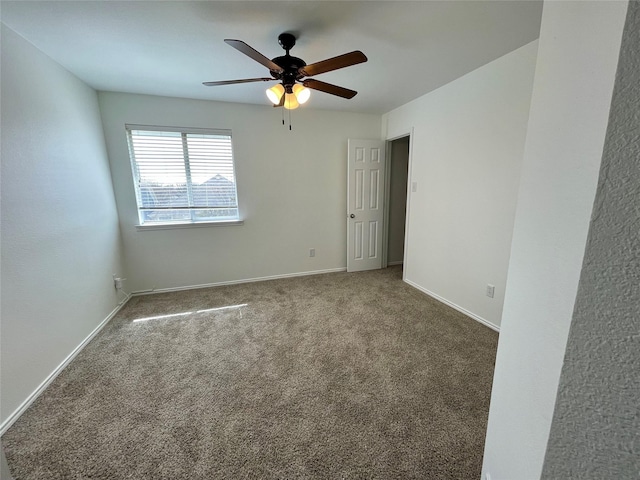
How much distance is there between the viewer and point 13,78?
1.64 metres

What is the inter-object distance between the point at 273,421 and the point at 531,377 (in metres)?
1.33

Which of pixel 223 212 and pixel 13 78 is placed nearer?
pixel 13 78

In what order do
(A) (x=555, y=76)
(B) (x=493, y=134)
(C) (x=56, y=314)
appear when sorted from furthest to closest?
(B) (x=493, y=134)
(C) (x=56, y=314)
(A) (x=555, y=76)

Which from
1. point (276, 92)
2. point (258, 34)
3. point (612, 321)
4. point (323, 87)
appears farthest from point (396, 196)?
point (612, 321)

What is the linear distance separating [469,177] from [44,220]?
360cm

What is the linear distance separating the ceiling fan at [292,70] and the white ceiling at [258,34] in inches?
7.6

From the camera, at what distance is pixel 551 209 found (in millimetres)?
556

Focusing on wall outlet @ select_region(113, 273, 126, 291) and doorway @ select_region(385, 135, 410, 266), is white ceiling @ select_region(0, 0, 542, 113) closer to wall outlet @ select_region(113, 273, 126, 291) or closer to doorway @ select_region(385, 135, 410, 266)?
doorway @ select_region(385, 135, 410, 266)

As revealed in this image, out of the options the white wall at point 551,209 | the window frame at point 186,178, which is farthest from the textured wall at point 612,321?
the window frame at point 186,178

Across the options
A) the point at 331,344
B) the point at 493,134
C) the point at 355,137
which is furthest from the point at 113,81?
the point at 493,134

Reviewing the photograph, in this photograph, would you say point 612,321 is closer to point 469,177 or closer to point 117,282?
point 469,177

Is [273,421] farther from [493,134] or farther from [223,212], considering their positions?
[493,134]

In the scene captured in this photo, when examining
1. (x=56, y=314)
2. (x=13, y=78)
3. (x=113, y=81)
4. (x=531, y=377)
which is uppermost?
(x=113, y=81)

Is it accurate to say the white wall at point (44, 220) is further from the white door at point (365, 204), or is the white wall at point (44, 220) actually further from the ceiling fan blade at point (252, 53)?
the white door at point (365, 204)
